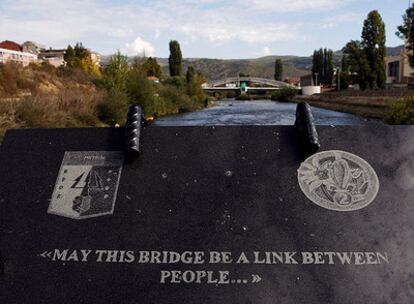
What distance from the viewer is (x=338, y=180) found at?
3.12 meters

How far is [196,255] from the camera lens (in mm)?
2783

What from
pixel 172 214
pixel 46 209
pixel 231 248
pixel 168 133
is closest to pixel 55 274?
pixel 46 209

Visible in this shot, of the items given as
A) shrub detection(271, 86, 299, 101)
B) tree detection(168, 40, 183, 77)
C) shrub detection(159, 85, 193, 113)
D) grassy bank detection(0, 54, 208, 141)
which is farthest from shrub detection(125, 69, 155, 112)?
shrub detection(271, 86, 299, 101)

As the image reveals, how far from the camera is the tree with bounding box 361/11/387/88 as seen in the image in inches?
2175

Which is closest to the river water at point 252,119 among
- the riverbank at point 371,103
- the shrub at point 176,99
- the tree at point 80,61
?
the riverbank at point 371,103

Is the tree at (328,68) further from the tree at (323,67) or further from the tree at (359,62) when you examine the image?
the tree at (359,62)

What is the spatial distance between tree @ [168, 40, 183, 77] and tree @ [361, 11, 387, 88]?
4247cm

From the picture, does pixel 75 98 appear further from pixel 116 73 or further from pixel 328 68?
pixel 328 68

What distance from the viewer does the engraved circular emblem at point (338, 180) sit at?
3.03m

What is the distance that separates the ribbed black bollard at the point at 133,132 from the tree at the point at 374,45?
57.5 metres

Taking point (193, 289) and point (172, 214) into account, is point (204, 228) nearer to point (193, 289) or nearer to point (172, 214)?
point (172, 214)

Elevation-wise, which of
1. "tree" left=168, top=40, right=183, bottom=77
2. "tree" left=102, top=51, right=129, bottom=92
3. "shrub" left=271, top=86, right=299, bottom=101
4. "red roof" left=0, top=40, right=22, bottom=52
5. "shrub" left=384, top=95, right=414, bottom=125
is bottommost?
"shrub" left=271, top=86, right=299, bottom=101

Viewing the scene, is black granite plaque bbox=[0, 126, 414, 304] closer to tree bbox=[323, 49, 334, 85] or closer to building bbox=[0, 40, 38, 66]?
building bbox=[0, 40, 38, 66]

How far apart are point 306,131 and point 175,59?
88906 millimetres
